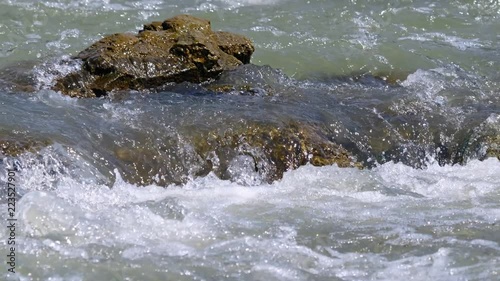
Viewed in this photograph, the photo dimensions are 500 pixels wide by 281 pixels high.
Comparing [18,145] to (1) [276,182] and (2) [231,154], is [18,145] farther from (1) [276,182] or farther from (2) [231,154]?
(1) [276,182]

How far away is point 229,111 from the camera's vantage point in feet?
A: 22.3

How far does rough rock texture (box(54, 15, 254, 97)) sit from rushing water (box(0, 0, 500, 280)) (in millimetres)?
232

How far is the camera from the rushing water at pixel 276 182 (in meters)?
4.55

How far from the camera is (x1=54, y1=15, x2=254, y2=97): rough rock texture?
747 cm

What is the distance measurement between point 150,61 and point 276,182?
2.07 meters

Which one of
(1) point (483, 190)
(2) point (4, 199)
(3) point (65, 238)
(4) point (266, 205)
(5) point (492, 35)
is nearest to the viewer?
(3) point (65, 238)

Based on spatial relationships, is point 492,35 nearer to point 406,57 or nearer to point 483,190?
point 406,57

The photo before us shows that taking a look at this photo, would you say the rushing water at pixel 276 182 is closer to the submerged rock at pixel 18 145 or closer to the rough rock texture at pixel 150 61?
the submerged rock at pixel 18 145

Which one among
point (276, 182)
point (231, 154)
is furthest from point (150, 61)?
point (276, 182)

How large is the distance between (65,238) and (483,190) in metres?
2.91

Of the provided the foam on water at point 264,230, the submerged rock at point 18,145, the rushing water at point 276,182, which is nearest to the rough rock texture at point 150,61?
the rushing water at point 276,182

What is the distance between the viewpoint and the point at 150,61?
764cm

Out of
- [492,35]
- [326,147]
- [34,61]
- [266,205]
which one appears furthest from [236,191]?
[492,35]

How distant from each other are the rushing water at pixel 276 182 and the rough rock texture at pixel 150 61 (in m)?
0.23
